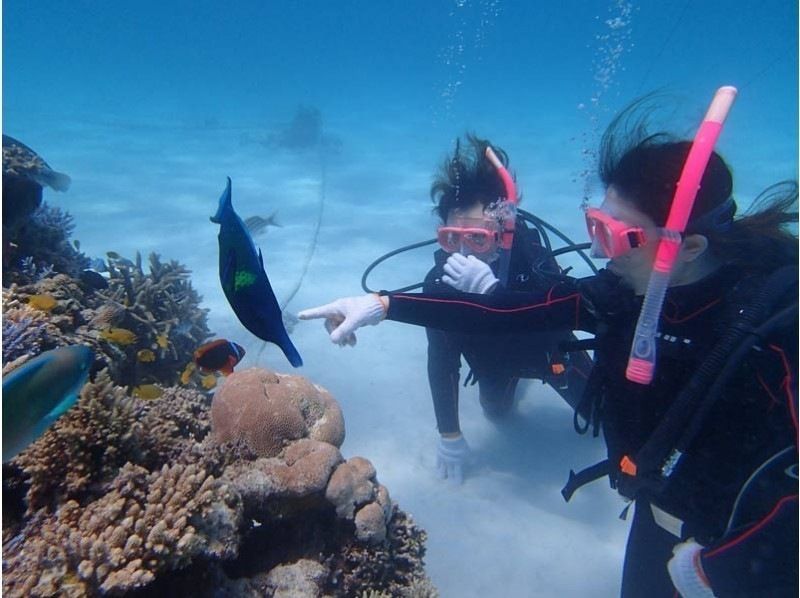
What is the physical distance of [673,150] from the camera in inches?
94.3

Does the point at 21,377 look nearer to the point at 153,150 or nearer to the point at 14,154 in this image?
the point at 14,154

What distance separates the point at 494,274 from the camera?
4.43 meters

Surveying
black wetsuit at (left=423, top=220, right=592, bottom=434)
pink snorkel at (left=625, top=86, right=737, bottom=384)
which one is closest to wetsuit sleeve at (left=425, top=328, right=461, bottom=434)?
black wetsuit at (left=423, top=220, right=592, bottom=434)

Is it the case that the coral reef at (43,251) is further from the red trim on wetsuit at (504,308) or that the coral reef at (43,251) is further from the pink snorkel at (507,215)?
the pink snorkel at (507,215)

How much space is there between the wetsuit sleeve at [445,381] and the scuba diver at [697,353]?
2031 millimetres

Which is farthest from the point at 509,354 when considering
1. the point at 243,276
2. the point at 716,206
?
the point at 243,276

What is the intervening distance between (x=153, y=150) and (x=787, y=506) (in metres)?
22.2

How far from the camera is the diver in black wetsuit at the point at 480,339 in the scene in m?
4.62

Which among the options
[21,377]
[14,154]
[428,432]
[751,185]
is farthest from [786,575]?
[751,185]

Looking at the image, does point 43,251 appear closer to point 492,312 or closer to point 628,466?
point 492,312

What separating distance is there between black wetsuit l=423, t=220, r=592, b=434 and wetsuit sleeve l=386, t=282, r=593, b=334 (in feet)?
4.77

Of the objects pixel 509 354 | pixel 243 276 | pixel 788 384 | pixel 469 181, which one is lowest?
pixel 509 354

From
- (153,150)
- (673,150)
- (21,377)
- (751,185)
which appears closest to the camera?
(21,377)

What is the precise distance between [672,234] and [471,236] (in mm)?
2348
